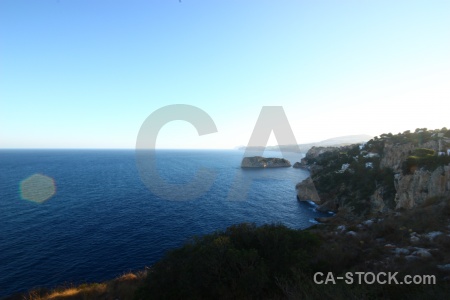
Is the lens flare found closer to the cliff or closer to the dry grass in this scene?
the dry grass

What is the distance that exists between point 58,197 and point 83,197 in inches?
243

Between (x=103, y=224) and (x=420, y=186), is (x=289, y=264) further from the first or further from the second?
(x=103, y=224)

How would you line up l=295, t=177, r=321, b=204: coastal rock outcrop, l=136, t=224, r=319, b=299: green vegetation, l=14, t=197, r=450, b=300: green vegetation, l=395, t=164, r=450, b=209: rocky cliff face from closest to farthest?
l=14, t=197, r=450, b=300: green vegetation → l=136, t=224, r=319, b=299: green vegetation → l=395, t=164, r=450, b=209: rocky cliff face → l=295, t=177, r=321, b=204: coastal rock outcrop

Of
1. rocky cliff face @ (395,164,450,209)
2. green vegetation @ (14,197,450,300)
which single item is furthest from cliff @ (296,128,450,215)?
green vegetation @ (14,197,450,300)

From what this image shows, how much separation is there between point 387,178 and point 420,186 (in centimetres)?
1309

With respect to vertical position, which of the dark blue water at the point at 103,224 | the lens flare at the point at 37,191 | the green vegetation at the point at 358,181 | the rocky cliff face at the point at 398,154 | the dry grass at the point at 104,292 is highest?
the rocky cliff face at the point at 398,154

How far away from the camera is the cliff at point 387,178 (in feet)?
109

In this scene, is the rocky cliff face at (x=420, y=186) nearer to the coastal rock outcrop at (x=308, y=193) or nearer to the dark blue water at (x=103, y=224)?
the dark blue water at (x=103, y=224)

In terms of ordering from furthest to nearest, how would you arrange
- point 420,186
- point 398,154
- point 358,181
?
point 358,181 → point 398,154 → point 420,186

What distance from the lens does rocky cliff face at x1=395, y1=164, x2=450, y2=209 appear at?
97.9ft

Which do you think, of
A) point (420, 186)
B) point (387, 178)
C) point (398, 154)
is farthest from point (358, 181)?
point (420, 186)

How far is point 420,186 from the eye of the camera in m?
33.9

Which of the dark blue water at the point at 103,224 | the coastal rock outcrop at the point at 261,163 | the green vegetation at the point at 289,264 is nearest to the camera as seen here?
the green vegetation at the point at 289,264

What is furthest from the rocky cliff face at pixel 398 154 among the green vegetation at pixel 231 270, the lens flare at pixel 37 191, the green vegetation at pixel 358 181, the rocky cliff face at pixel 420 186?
the lens flare at pixel 37 191
